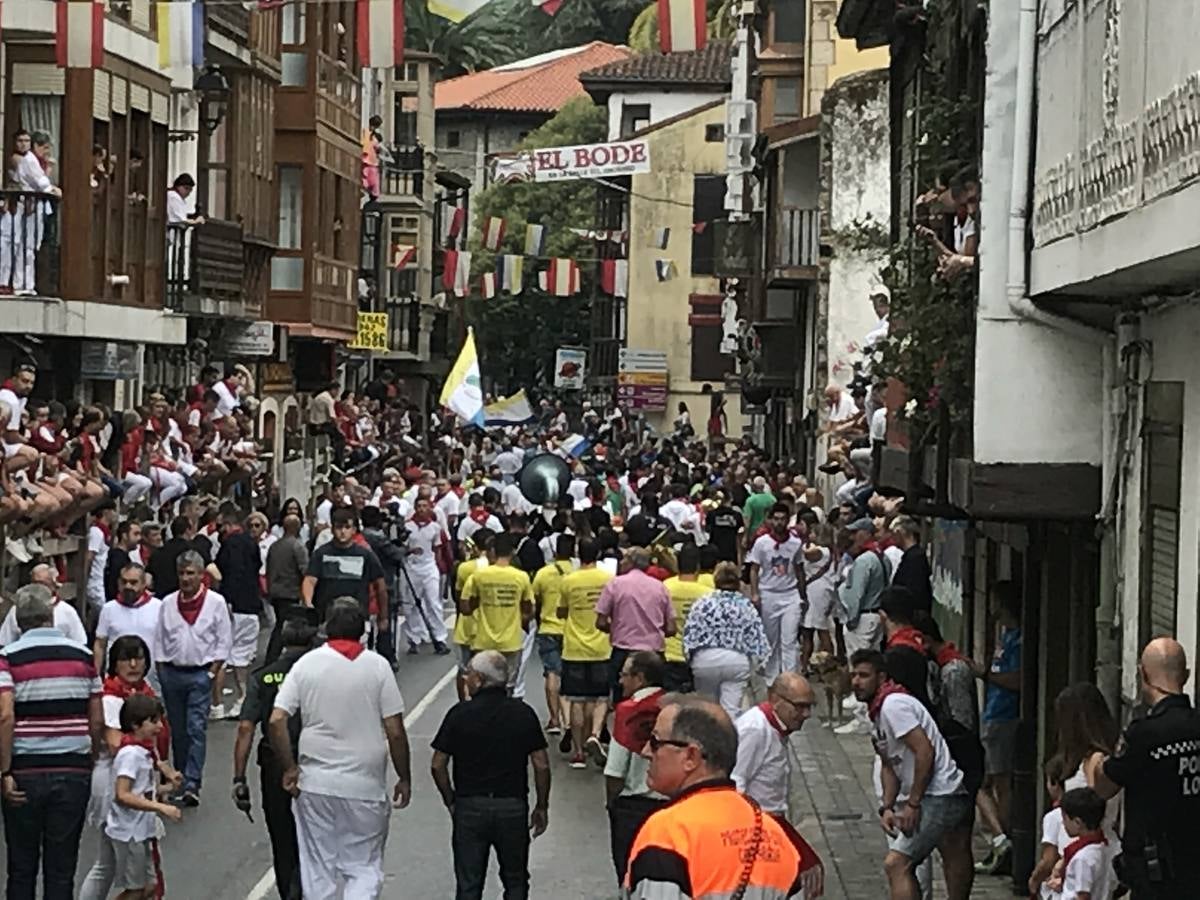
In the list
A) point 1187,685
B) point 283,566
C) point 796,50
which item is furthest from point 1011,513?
point 796,50

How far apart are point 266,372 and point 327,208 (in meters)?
3.12

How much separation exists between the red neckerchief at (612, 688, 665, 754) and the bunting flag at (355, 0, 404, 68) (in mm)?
11877

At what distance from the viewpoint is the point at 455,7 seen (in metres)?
22.2

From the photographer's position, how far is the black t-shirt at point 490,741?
42.8 feet

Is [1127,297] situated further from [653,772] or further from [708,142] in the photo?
[708,142]

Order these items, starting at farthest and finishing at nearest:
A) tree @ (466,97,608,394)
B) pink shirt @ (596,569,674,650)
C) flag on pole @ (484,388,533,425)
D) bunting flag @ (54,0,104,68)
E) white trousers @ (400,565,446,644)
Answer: tree @ (466,97,608,394), flag on pole @ (484,388,533,425), white trousers @ (400,565,446,644), bunting flag @ (54,0,104,68), pink shirt @ (596,569,674,650)

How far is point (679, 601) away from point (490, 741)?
7.10m

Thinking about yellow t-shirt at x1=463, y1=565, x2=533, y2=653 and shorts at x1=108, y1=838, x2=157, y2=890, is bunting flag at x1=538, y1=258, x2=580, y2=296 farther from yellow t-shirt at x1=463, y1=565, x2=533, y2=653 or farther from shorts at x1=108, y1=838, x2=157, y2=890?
shorts at x1=108, y1=838, x2=157, y2=890

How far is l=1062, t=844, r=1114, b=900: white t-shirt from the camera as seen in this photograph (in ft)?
35.3

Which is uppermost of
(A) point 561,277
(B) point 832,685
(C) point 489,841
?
(A) point 561,277

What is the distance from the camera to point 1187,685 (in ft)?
36.2

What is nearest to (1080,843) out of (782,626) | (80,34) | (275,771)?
(275,771)

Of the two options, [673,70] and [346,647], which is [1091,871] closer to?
[346,647]

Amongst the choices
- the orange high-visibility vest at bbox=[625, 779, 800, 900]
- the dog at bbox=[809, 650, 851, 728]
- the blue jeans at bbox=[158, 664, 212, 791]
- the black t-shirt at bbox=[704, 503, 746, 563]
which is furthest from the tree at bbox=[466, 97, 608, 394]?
the orange high-visibility vest at bbox=[625, 779, 800, 900]
